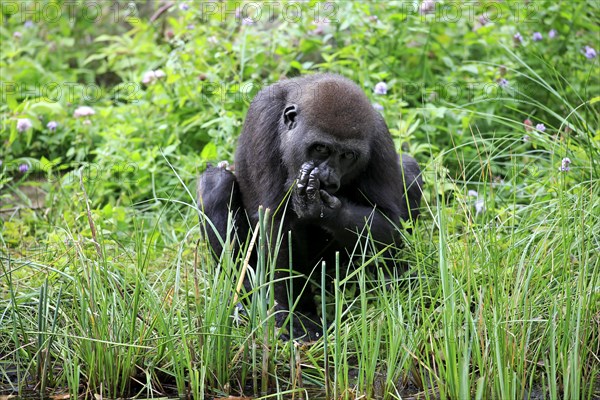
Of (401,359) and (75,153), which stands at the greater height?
(401,359)

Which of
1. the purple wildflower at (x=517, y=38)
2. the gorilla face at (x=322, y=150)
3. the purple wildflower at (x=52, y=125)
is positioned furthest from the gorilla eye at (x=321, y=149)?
the purple wildflower at (x=52, y=125)

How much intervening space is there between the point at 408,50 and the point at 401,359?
3861 millimetres

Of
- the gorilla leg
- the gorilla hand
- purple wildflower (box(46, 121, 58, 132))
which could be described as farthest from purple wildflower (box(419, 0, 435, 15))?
purple wildflower (box(46, 121, 58, 132))

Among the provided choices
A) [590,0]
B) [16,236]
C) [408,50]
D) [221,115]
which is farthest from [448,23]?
[16,236]

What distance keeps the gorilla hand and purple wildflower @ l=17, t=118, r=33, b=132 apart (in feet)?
10.4

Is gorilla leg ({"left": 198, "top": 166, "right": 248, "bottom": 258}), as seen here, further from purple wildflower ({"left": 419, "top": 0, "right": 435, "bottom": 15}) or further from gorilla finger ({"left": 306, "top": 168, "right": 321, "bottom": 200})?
purple wildflower ({"left": 419, "top": 0, "right": 435, "bottom": 15})

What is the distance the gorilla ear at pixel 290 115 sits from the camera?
15.6 feet

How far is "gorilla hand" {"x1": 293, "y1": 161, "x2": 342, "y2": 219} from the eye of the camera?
14.7ft

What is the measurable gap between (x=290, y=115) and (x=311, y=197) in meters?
0.56

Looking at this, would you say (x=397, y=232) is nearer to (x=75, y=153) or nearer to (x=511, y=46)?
(x=511, y=46)

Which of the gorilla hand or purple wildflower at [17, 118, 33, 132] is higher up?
the gorilla hand

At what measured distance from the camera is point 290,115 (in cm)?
478

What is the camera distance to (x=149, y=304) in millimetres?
3996

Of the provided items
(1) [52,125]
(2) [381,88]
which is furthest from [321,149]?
(1) [52,125]
